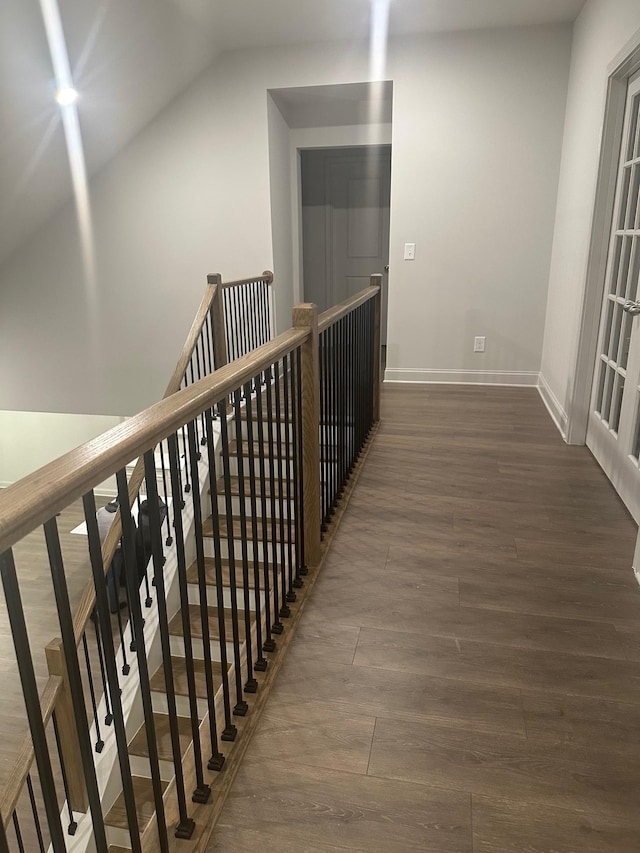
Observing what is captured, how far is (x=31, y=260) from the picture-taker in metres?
5.54

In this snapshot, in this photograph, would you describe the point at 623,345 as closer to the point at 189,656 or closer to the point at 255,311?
the point at 189,656

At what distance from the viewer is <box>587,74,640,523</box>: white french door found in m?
2.74

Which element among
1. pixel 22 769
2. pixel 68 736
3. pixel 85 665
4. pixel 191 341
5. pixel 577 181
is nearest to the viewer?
pixel 22 769

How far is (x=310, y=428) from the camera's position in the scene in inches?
86.2

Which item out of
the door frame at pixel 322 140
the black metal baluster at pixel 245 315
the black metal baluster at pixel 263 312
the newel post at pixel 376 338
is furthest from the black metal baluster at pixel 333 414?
the door frame at pixel 322 140

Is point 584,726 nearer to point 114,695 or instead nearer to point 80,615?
point 114,695

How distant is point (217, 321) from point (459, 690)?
2.98m

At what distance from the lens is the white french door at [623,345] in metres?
2.74

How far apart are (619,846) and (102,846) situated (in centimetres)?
105

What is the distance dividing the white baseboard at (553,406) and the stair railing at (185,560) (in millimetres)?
1204

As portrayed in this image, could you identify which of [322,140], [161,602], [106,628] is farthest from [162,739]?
[322,140]

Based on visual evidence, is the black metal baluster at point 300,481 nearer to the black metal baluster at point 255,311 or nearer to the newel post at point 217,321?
the newel post at point 217,321

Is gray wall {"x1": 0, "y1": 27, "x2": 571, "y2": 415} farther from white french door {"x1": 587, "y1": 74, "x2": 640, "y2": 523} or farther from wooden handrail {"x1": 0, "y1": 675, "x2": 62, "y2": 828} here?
wooden handrail {"x1": 0, "y1": 675, "x2": 62, "y2": 828}

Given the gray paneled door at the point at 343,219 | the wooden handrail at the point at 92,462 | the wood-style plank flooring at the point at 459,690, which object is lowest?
the wood-style plank flooring at the point at 459,690
